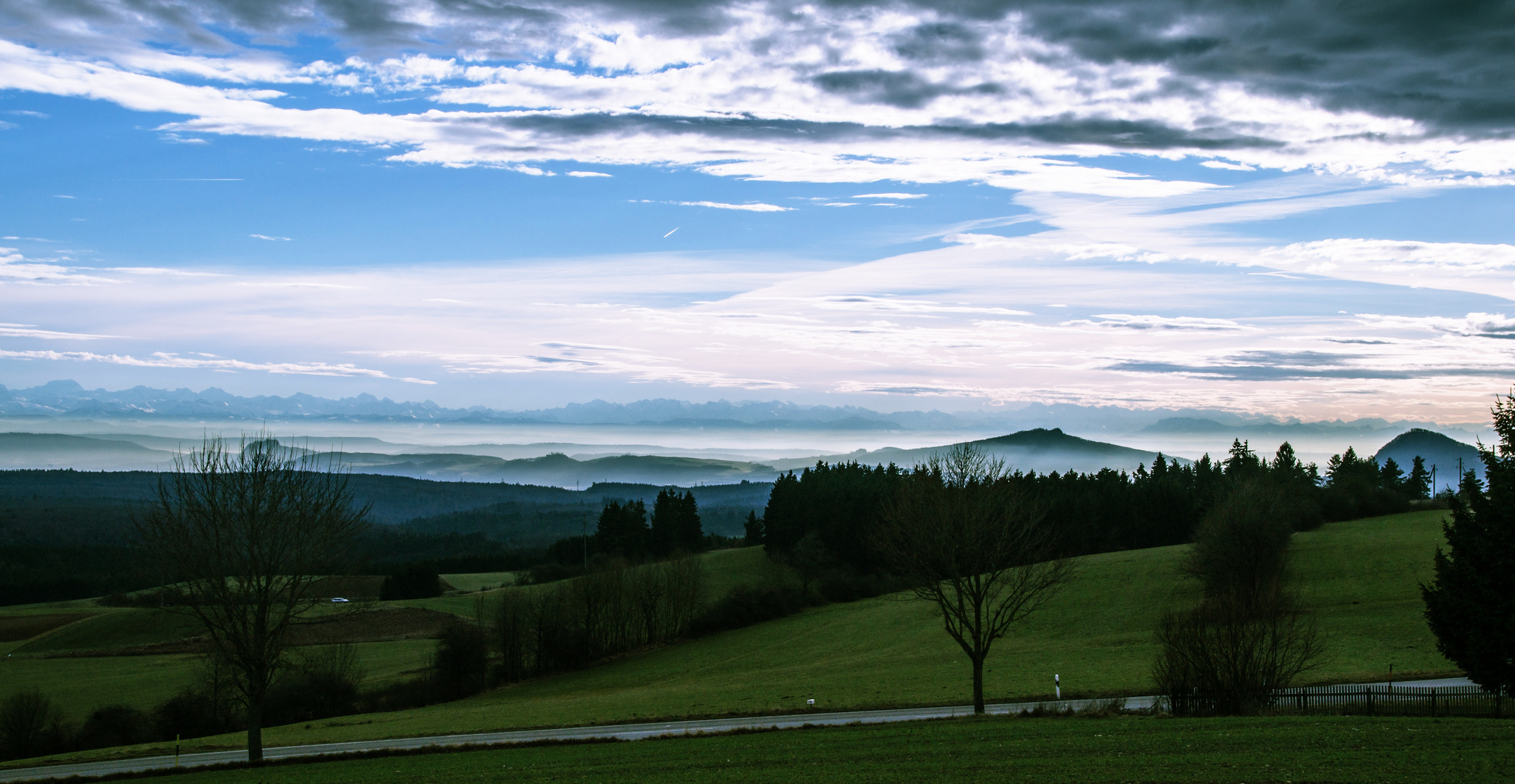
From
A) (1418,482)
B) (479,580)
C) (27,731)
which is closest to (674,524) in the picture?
(479,580)

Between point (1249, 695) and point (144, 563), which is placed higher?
point (144, 563)

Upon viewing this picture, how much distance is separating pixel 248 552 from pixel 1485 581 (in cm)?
3691

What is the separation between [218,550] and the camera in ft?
90.3

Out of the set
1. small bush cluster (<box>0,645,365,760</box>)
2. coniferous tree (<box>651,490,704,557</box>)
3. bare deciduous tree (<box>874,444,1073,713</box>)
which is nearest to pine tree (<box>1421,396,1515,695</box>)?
bare deciduous tree (<box>874,444,1073,713</box>)

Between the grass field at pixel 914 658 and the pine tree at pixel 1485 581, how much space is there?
28.7 feet

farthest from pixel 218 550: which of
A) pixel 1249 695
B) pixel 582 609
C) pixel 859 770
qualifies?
pixel 582 609

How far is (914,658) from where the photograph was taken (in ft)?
174

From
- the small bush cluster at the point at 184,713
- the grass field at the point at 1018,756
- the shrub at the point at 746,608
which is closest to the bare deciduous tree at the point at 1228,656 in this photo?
the grass field at the point at 1018,756

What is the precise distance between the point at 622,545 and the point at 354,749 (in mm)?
79624

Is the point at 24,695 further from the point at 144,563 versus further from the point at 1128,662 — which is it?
the point at 1128,662

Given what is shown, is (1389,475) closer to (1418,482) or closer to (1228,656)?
(1418,482)

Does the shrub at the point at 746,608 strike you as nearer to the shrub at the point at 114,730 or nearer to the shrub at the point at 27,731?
the shrub at the point at 114,730

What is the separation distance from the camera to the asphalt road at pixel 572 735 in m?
29.2

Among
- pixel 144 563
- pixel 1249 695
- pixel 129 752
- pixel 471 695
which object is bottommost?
pixel 471 695
